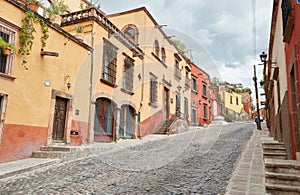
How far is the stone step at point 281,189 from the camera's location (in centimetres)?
353

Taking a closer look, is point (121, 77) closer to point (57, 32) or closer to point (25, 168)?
point (57, 32)

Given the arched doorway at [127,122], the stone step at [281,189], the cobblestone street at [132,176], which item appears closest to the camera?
the stone step at [281,189]

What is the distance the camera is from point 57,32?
855cm

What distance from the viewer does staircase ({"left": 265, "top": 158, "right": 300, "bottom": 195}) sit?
3596mm

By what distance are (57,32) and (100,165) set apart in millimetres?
5142

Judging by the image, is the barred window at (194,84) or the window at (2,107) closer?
the window at (2,107)

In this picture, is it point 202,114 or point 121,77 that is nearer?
point 121,77

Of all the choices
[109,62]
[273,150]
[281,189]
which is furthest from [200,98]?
[281,189]

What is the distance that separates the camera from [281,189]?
362cm

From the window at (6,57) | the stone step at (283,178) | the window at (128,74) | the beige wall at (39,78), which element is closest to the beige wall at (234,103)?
the window at (128,74)

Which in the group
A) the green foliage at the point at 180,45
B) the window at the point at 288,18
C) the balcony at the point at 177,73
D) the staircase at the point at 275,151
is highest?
the green foliage at the point at 180,45

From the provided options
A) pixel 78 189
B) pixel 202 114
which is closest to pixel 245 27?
pixel 78 189

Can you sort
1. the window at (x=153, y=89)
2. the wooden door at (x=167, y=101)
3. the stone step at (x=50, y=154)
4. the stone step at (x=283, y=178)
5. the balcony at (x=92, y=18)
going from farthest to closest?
1. the wooden door at (x=167, y=101)
2. the window at (x=153, y=89)
3. the balcony at (x=92, y=18)
4. the stone step at (x=50, y=154)
5. the stone step at (x=283, y=178)

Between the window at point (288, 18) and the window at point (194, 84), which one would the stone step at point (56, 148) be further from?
the window at point (194, 84)
